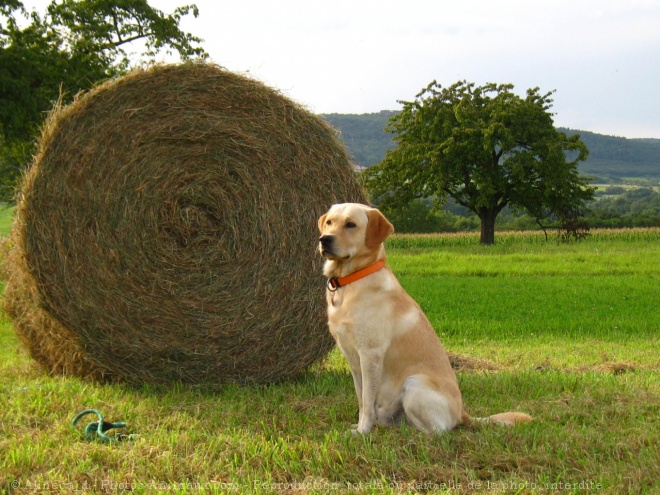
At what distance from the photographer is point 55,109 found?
5051 millimetres

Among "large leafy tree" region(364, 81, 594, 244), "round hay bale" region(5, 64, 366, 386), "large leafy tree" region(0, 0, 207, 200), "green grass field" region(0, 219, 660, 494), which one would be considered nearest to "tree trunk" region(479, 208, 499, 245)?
"large leafy tree" region(364, 81, 594, 244)

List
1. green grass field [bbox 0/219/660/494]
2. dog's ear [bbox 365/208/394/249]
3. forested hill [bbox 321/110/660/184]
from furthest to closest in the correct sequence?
forested hill [bbox 321/110/660/184], dog's ear [bbox 365/208/394/249], green grass field [bbox 0/219/660/494]

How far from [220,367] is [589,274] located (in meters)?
10.9

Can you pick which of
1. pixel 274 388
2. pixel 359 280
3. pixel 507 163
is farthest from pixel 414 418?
pixel 507 163

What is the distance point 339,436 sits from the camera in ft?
12.3

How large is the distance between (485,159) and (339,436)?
25.8m

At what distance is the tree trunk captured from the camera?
27.0 meters

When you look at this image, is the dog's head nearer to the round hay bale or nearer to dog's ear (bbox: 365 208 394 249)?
dog's ear (bbox: 365 208 394 249)

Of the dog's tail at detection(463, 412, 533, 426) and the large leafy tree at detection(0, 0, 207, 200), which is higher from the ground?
the large leafy tree at detection(0, 0, 207, 200)

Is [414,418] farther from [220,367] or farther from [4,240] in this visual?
[4,240]

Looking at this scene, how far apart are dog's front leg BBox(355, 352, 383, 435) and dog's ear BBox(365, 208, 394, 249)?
626mm

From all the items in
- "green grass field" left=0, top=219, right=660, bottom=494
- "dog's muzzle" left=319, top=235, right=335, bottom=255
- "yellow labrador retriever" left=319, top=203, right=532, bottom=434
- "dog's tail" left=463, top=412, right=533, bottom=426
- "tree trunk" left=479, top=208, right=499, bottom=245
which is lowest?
"tree trunk" left=479, top=208, right=499, bottom=245

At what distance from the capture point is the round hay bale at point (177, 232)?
4.93 m

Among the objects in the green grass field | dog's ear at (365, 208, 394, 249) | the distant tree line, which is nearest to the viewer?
the green grass field
